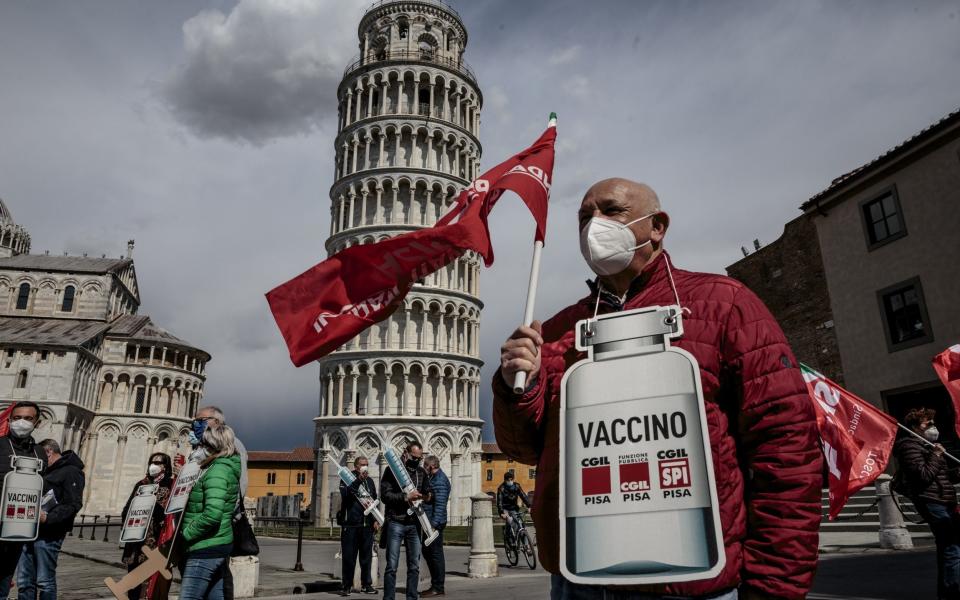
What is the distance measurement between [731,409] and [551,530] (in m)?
0.80

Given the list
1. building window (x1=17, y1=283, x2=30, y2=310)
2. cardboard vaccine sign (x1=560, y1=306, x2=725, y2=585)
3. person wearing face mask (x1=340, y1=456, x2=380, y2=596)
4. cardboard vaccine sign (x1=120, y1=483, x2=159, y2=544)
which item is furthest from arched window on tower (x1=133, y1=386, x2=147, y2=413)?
cardboard vaccine sign (x1=560, y1=306, x2=725, y2=585)

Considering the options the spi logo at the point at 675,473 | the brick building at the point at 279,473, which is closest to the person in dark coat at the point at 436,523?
the spi logo at the point at 675,473

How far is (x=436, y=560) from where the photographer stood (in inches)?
374

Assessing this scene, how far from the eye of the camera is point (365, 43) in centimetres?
5525

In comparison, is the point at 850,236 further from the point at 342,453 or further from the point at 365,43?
the point at 365,43

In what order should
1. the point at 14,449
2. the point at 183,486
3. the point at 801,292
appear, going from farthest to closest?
the point at 801,292 → the point at 14,449 → the point at 183,486

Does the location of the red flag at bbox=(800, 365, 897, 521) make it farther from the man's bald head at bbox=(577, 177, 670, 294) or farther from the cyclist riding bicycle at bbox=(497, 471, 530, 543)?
the cyclist riding bicycle at bbox=(497, 471, 530, 543)

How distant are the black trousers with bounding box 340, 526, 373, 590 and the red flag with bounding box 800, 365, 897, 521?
7014 mm

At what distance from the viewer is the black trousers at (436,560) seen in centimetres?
945

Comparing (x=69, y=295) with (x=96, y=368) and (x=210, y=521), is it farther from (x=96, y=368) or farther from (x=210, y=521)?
(x=210, y=521)

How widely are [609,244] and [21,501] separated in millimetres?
6859

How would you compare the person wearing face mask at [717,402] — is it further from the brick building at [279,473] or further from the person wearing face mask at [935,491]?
the brick building at [279,473]

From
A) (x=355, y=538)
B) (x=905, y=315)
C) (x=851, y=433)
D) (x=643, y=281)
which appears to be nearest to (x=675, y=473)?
(x=643, y=281)

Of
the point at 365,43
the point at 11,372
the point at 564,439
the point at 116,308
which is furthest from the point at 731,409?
the point at 116,308
